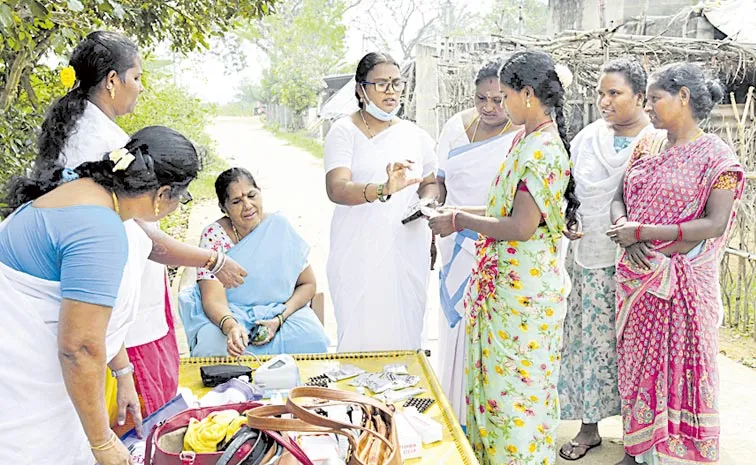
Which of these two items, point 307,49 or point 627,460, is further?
point 307,49

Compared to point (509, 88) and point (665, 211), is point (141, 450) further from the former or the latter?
point (665, 211)

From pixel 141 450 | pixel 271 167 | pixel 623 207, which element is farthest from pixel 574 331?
pixel 271 167

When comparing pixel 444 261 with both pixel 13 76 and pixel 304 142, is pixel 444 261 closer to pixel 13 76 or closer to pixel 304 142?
pixel 13 76

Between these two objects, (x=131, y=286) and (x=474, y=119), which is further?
(x=474, y=119)

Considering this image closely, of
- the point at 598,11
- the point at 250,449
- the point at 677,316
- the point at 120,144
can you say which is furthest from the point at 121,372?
the point at 598,11

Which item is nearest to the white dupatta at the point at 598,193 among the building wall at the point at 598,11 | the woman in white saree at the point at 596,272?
the woman in white saree at the point at 596,272

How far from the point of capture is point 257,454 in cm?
183

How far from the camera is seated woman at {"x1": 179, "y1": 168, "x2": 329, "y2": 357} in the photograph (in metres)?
3.53

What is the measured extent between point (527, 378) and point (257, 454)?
1.43 m

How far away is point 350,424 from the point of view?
1952mm

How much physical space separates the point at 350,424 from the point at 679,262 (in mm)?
1930

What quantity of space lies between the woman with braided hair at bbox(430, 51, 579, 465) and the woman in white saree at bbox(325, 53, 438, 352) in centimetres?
61

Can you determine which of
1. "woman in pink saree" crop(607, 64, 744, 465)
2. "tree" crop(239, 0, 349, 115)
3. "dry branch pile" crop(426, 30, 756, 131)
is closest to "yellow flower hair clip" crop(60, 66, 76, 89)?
"woman in pink saree" crop(607, 64, 744, 465)

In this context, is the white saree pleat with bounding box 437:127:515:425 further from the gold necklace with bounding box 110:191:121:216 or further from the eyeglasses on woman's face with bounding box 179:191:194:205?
the gold necklace with bounding box 110:191:121:216
